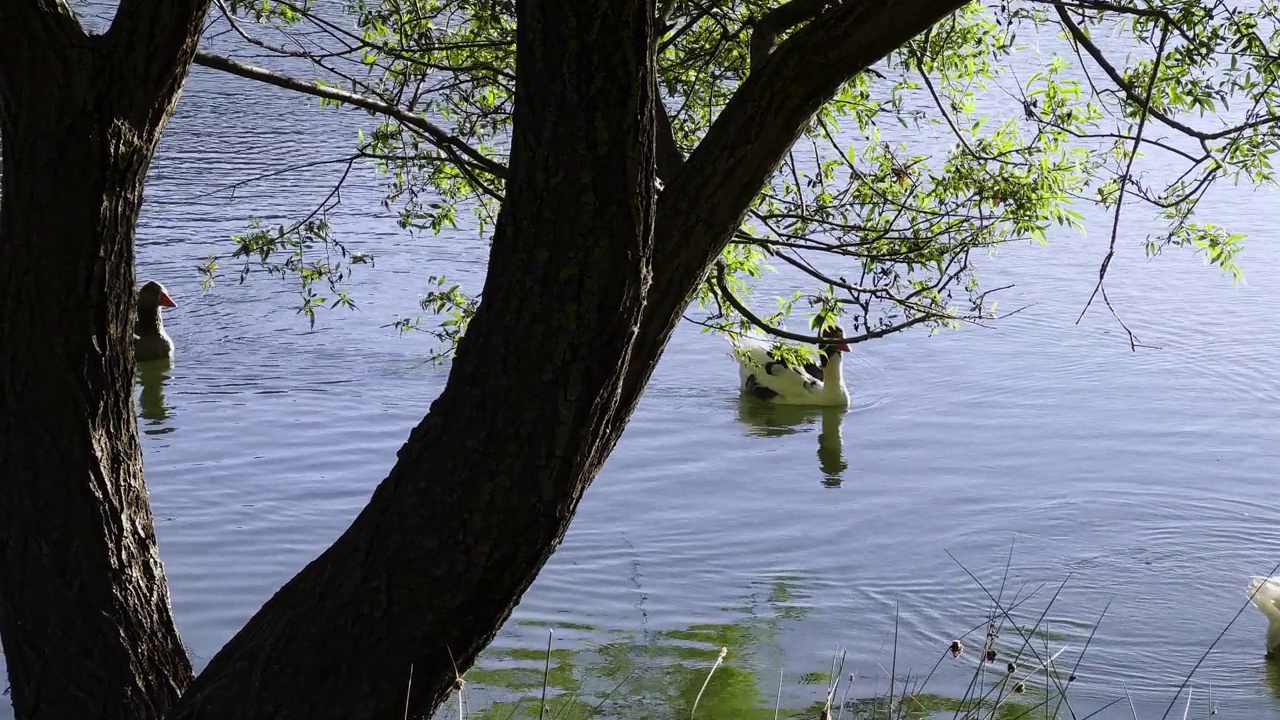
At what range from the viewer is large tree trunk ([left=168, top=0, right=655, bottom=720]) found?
239cm

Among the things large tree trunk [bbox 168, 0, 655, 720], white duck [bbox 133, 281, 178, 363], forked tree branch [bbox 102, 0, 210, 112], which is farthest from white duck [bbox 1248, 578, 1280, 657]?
white duck [bbox 133, 281, 178, 363]

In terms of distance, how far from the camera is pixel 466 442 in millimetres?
2539

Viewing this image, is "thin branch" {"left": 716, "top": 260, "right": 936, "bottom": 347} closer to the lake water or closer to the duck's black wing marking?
the lake water

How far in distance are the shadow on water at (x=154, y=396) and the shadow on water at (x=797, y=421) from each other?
4.53m

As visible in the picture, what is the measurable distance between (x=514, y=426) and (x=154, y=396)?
9.43m

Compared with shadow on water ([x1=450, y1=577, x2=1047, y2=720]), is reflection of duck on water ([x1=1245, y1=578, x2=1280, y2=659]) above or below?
above

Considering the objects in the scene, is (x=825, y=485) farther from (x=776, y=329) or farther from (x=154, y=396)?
(x=154, y=396)

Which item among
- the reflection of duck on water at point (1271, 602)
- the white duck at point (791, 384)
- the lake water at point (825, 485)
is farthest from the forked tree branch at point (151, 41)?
the white duck at point (791, 384)

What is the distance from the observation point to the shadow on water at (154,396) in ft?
34.4

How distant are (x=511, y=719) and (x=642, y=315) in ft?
12.2

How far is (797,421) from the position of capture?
11555 millimetres

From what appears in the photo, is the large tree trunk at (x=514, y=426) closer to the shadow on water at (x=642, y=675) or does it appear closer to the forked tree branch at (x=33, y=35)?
the forked tree branch at (x=33, y=35)

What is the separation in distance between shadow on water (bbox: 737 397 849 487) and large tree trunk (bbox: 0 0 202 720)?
309 inches

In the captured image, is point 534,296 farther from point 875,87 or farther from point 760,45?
point 875,87
